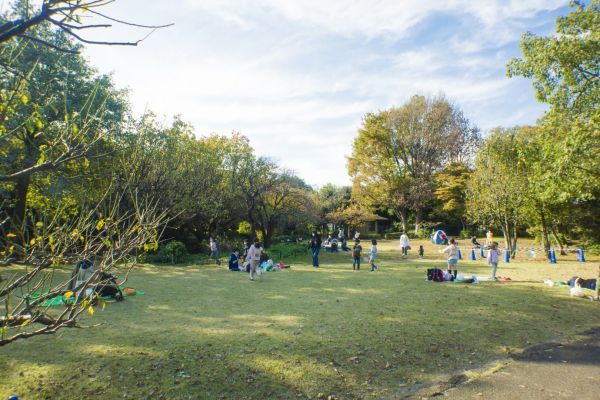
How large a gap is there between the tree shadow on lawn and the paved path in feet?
1.39

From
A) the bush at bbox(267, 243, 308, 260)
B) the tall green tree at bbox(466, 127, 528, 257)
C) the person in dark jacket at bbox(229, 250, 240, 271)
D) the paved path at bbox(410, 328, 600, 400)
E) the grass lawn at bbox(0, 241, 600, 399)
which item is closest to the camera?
the paved path at bbox(410, 328, 600, 400)

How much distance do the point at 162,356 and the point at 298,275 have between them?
35.0ft

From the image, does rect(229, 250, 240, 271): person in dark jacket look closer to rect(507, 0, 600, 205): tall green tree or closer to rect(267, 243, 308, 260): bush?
rect(267, 243, 308, 260): bush

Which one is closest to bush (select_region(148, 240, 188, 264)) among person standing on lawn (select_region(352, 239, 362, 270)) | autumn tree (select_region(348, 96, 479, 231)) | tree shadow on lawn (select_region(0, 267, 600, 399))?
tree shadow on lawn (select_region(0, 267, 600, 399))

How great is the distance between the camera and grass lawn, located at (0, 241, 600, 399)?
17.7ft

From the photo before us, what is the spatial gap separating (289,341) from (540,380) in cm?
424

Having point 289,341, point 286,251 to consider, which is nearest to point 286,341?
point 289,341

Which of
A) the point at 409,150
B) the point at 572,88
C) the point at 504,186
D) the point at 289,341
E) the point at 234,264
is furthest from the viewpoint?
the point at 409,150

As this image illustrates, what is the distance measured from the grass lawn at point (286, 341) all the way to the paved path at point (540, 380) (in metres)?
0.40

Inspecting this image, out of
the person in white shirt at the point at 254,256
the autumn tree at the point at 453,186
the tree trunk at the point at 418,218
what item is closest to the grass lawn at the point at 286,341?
the person in white shirt at the point at 254,256

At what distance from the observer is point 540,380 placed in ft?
18.6

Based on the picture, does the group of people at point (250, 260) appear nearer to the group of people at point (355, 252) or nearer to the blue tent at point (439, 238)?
the group of people at point (355, 252)

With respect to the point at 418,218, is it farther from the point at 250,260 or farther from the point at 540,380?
the point at 540,380

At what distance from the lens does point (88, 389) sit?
5.22 m
